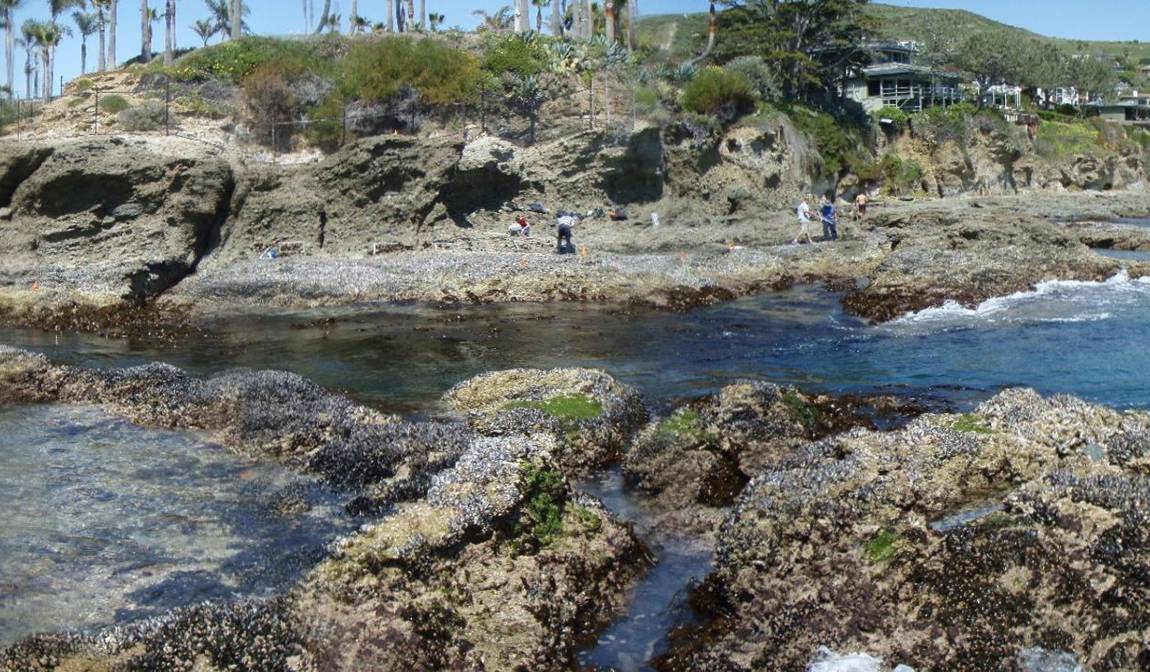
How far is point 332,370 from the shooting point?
2170 centimetres

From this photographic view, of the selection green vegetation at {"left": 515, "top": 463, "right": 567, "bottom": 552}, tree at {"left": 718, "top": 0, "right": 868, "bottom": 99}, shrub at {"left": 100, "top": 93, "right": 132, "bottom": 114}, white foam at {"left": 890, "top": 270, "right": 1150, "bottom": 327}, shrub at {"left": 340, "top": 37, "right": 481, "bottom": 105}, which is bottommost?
green vegetation at {"left": 515, "top": 463, "right": 567, "bottom": 552}

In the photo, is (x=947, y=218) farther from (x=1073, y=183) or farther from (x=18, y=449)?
(x=1073, y=183)

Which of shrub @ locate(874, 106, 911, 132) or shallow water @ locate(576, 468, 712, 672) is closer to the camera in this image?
shallow water @ locate(576, 468, 712, 672)

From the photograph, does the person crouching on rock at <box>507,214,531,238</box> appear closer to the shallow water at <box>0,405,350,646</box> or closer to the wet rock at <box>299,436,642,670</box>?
the shallow water at <box>0,405,350,646</box>

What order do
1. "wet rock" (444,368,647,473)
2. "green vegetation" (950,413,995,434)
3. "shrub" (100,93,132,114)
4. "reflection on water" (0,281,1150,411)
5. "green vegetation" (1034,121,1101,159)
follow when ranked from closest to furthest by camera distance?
"green vegetation" (950,413,995,434)
"wet rock" (444,368,647,473)
"reflection on water" (0,281,1150,411)
"shrub" (100,93,132,114)
"green vegetation" (1034,121,1101,159)

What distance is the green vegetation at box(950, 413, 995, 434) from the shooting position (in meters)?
11.4

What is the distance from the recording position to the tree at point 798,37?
2751 inches

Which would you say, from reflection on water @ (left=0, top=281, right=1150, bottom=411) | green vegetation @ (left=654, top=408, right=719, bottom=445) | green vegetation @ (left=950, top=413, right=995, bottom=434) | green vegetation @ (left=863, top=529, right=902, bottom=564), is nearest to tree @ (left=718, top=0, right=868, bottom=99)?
reflection on water @ (left=0, top=281, right=1150, bottom=411)

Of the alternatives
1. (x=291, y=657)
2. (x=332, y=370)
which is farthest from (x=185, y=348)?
(x=291, y=657)

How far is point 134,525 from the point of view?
443 inches

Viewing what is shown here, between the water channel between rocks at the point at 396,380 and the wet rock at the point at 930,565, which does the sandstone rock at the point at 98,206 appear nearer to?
the water channel between rocks at the point at 396,380

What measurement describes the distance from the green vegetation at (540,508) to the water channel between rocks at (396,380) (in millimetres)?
1132

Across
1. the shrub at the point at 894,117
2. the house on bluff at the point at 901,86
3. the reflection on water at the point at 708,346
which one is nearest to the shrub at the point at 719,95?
the reflection on water at the point at 708,346

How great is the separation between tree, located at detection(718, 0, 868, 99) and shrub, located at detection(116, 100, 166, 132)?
134 feet
